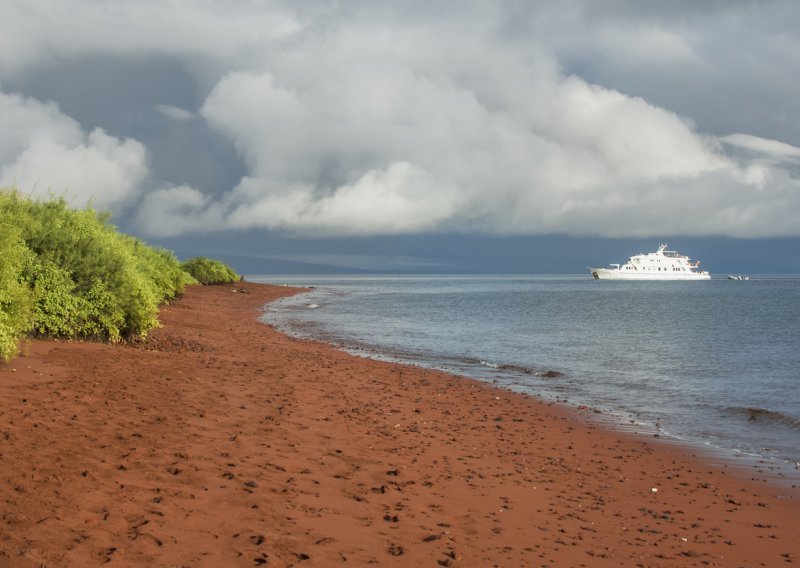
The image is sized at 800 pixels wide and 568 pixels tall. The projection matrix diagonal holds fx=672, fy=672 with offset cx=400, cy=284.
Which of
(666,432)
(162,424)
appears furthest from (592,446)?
(162,424)

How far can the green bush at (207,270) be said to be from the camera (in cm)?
8675

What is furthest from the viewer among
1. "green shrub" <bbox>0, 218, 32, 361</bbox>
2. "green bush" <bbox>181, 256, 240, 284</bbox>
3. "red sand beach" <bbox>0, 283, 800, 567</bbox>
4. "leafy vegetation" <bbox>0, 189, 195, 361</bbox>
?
"green bush" <bbox>181, 256, 240, 284</bbox>

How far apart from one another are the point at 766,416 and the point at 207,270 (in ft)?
258

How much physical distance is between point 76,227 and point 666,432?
17.8 meters

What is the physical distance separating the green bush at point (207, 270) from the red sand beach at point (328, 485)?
72717 mm

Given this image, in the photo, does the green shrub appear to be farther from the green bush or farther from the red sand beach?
the green bush

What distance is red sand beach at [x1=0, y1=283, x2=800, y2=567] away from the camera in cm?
691

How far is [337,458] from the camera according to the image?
1038cm

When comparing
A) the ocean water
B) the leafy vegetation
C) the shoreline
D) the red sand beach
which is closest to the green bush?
the ocean water

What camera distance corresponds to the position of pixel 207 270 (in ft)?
290

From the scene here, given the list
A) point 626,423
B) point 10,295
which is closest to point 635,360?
point 626,423

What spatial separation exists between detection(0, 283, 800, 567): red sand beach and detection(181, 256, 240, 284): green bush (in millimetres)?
72717

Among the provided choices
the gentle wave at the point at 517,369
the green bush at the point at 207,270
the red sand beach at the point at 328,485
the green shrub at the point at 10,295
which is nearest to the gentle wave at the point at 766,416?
the red sand beach at the point at 328,485

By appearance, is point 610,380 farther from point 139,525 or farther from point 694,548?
point 139,525
